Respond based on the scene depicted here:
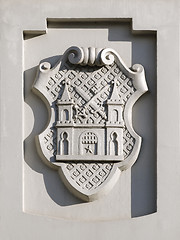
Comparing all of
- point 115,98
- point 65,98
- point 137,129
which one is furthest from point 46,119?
point 137,129

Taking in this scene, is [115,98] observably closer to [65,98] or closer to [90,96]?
[90,96]

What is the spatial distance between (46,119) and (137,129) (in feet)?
3.67

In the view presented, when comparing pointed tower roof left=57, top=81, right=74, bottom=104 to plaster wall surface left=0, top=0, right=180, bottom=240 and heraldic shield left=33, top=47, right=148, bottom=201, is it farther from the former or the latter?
plaster wall surface left=0, top=0, right=180, bottom=240

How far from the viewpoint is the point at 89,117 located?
682 inches

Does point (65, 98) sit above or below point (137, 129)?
above

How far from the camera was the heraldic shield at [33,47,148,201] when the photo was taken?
17172 mm

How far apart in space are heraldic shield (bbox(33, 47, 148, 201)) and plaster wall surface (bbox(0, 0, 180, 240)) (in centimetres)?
14

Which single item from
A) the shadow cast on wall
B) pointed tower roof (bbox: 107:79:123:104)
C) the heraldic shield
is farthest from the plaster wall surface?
pointed tower roof (bbox: 107:79:123:104)

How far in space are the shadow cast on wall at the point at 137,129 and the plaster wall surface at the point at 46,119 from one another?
1 centimetres
